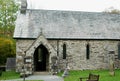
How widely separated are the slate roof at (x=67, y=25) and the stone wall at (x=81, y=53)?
72 centimetres

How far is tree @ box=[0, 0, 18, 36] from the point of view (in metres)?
56.8

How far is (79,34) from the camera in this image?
35438 mm

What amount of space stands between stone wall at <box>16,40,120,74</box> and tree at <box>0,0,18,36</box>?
2439cm

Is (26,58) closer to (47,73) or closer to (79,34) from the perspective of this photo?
(47,73)

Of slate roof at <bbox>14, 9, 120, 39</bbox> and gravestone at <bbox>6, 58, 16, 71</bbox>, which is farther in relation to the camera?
gravestone at <bbox>6, 58, 16, 71</bbox>

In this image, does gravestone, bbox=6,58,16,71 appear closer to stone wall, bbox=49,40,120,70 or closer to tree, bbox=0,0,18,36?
stone wall, bbox=49,40,120,70

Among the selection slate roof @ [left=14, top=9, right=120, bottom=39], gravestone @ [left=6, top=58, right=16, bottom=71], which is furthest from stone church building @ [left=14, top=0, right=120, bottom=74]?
gravestone @ [left=6, top=58, right=16, bottom=71]

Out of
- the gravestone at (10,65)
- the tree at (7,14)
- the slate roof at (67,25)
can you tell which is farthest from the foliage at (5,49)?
the tree at (7,14)

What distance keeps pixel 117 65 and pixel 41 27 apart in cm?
1055

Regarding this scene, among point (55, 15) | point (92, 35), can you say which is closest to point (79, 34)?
point (92, 35)

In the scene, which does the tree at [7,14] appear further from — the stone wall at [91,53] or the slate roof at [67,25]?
the stone wall at [91,53]

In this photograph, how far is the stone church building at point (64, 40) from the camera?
110ft

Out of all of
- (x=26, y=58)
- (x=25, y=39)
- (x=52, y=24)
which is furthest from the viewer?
(x=52, y=24)

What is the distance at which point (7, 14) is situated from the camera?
57844 millimetres
